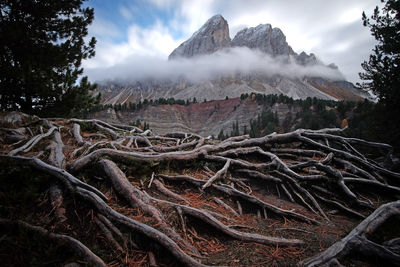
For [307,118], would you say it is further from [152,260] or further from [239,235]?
[152,260]

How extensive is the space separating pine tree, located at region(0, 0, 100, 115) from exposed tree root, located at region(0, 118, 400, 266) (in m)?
4.61

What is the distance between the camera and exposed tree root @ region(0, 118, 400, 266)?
2473 mm

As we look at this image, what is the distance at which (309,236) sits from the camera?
307 centimetres

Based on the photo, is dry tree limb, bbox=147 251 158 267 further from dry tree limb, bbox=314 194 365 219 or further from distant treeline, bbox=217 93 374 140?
distant treeline, bbox=217 93 374 140

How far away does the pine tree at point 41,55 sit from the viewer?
8867mm

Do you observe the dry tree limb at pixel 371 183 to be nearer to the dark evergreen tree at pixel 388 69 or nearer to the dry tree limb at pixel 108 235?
the dry tree limb at pixel 108 235

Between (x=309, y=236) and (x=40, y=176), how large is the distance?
4151 mm

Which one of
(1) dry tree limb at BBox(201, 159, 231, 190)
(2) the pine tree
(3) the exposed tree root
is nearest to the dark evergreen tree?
(3) the exposed tree root

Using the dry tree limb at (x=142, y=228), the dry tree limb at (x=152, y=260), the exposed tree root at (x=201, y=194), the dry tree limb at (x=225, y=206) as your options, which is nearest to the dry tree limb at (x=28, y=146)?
the exposed tree root at (x=201, y=194)

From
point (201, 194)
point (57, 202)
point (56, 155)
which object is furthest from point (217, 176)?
point (56, 155)

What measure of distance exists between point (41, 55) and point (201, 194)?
10597 millimetres

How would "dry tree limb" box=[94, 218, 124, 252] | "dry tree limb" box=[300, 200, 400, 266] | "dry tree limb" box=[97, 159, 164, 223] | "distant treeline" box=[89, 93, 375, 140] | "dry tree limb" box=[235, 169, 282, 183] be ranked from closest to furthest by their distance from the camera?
1. "dry tree limb" box=[300, 200, 400, 266]
2. "dry tree limb" box=[94, 218, 124, 252]
3. "dry tree limb" box=[97, 159, 164, 223]
4. "dry tree limb" box=[235, 169, 282, 183]
5. "distant treeline" box=[89, 93, 375, 140]

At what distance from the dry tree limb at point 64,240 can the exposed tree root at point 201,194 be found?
2 centimetres

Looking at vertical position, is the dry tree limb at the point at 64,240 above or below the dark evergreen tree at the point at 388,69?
below
